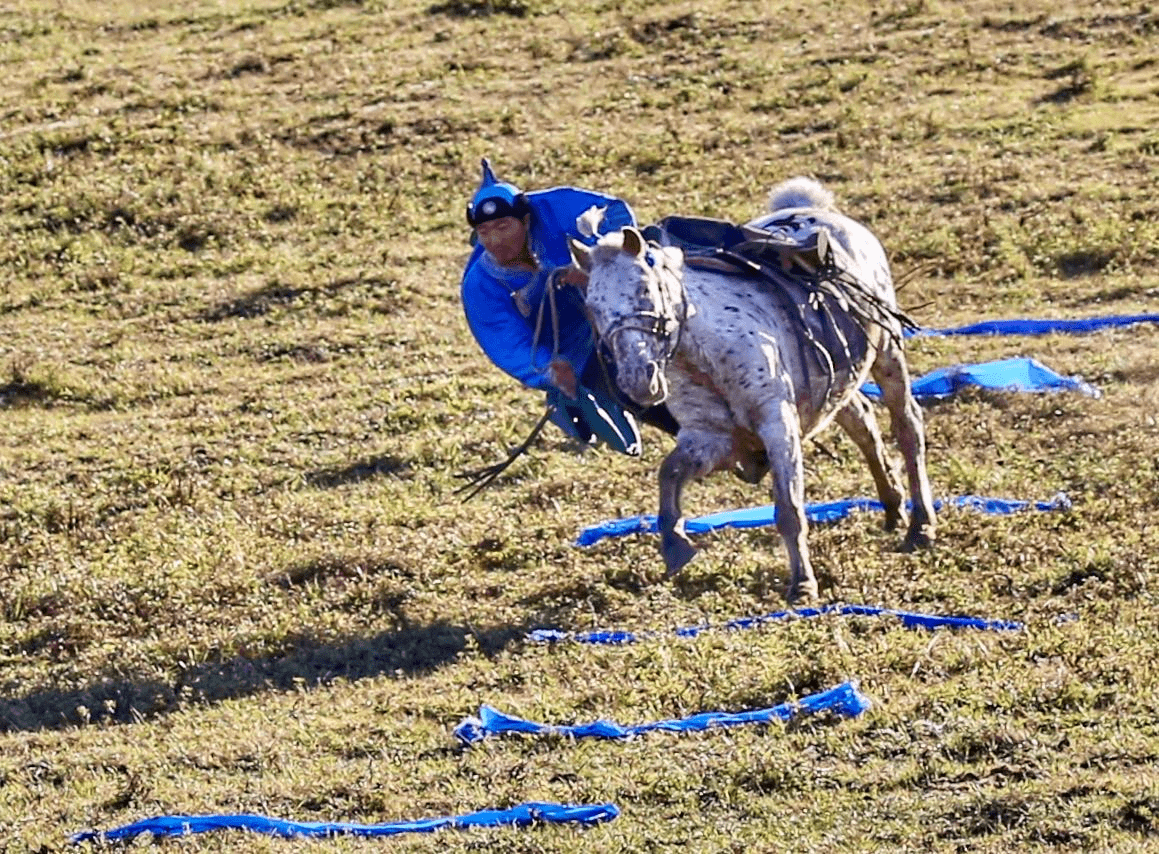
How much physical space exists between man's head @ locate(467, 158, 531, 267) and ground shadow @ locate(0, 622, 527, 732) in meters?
1.69

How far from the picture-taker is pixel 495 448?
13.2 metres

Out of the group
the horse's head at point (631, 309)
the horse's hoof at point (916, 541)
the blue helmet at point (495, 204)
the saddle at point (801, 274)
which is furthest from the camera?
the horse's hoof at point (916, 541)

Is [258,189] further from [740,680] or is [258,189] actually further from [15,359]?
[740,680]

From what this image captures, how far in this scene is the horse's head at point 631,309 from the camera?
8523 mm

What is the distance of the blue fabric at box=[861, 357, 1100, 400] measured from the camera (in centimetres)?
1319

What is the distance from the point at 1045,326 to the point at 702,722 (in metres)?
7.51

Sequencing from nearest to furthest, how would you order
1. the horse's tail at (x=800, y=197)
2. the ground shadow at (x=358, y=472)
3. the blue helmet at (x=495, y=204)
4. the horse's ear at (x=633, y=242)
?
the horse's ear at (x=633, y=242) < the blue helmet at (x=495, y=204) < the horse's tail at (x=800, y=197) < the ground shadow at (x=358, y=472)

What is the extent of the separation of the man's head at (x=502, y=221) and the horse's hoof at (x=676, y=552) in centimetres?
152

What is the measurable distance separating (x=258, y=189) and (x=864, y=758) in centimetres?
1334

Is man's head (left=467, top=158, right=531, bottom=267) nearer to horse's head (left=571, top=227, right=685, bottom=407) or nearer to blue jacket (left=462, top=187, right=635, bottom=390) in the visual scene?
blue jacket (left=462, top=187, right=635, bottom=390)

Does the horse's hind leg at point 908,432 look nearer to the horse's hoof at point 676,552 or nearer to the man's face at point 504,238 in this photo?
the horse's hoof at point 676,552

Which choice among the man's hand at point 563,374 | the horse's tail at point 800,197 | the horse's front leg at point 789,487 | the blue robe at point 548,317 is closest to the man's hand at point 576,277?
the man's hand at point 563,374

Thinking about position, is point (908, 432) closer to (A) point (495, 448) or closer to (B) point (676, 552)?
(B) point (676, 552)

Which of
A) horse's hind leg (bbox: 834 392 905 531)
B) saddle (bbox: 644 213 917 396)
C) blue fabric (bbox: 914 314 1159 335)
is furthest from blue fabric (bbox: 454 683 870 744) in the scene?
blue fabric (bbox: 914 314 1159 335)
